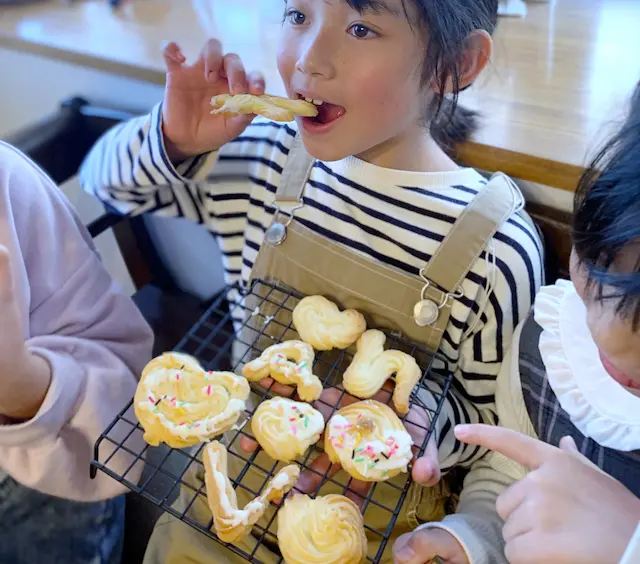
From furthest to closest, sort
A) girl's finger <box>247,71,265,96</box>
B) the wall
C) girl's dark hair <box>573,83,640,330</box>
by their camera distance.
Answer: the wall < girl's finger <box>247,71,265,96</box> < girl's dark hair <box>573,83,640,330</box>

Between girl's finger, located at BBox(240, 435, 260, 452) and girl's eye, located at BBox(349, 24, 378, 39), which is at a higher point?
girl's eye, located at BBox(349, 24, 378, 39)

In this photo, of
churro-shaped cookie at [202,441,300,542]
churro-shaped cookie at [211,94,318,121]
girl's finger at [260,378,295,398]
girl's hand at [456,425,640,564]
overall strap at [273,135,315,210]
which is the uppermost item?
churro-shaped cookie at [211,94,318,121]

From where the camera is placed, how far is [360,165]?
0.89m

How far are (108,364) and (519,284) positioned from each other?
609 millimetres

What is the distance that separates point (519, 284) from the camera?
0.82 metres

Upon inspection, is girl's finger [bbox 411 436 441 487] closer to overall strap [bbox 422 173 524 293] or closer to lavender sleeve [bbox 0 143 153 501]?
overall strap [bbox 422 173 524 293]

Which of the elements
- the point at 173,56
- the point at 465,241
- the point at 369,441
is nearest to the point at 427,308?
the point at 465,241

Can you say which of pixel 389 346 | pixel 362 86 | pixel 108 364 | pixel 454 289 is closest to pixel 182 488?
pixel 108 364

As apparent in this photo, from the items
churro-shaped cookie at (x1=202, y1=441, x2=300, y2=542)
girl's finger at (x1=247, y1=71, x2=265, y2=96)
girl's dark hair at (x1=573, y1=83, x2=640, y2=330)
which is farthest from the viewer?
girl's finger at (x1=247, y1=71, x2=265, y2=96)

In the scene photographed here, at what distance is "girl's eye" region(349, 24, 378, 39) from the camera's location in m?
0.70

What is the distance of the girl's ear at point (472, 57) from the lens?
766mm

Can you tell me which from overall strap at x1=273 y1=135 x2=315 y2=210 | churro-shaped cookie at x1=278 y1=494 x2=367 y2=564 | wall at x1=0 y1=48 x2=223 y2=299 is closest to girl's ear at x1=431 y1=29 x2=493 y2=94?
overall strap at x1=273 y1=135 x2=315 y2=210

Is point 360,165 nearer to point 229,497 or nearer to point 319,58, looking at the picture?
point 319,58

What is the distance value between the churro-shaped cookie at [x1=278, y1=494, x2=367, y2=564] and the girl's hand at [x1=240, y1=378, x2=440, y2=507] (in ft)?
0.08
